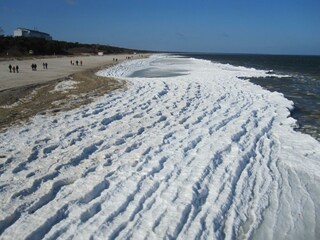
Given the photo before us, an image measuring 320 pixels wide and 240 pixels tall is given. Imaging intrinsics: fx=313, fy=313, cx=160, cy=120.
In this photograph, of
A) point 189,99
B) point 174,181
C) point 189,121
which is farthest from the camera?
point 189,99

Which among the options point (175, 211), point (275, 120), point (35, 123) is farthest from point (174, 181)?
point (275, 120)

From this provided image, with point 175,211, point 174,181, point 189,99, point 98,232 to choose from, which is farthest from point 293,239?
point 189,99

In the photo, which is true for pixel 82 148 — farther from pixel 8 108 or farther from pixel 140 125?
pixel 8 108

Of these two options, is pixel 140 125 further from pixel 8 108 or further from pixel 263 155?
pixel 8 108

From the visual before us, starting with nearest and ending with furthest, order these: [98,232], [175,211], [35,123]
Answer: [98,232], [175,211], [35,123]


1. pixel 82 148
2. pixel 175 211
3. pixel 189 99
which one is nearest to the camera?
pixel 175 211

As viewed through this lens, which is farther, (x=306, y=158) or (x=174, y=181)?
(x=306, y=158)
